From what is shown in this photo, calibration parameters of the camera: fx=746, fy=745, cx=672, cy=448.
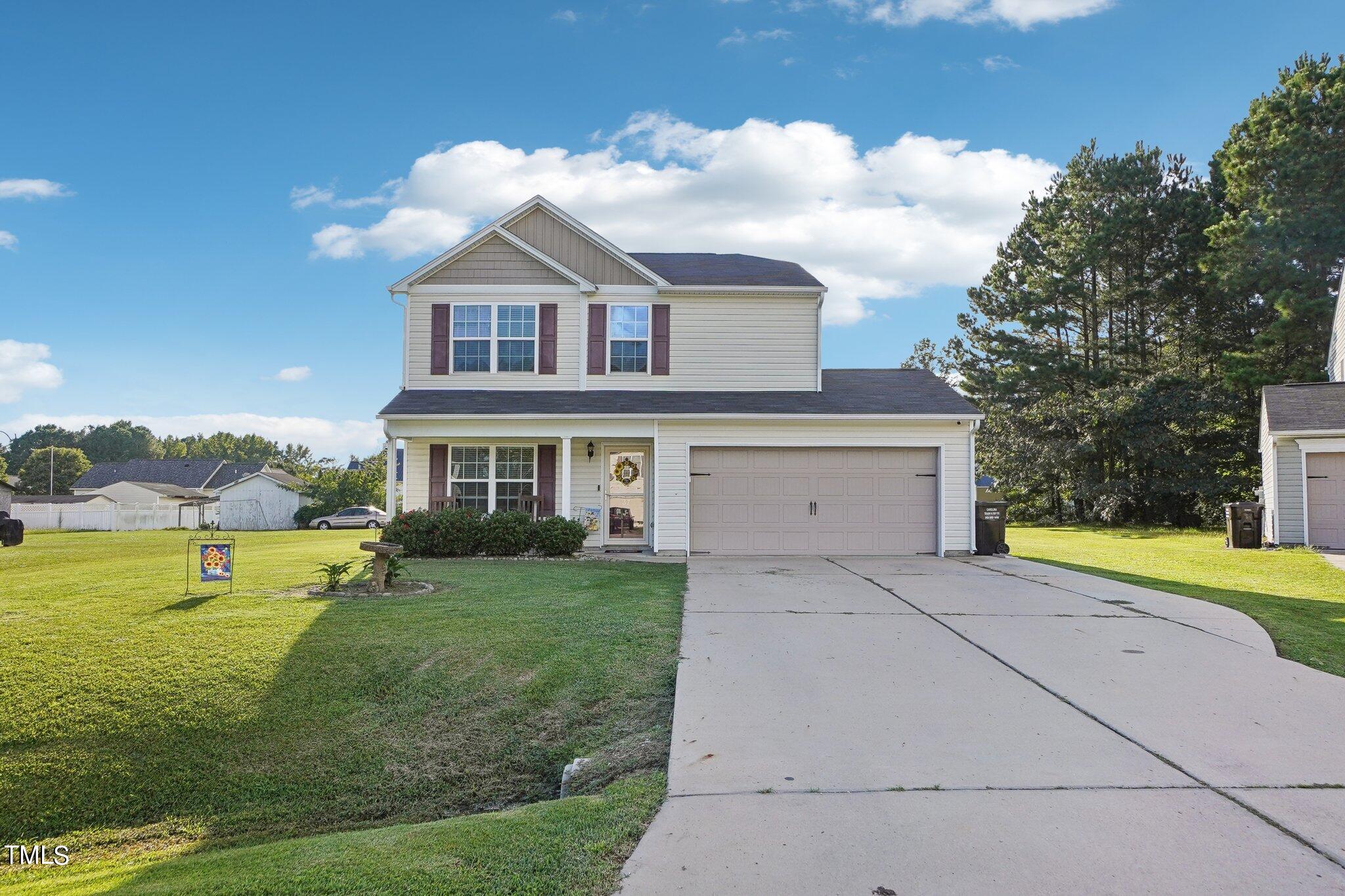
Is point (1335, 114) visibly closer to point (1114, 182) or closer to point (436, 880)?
point (1114, 182)

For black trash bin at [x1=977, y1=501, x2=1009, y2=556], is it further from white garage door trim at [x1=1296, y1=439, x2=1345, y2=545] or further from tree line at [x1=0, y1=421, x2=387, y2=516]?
tree line at [x1=0, y1=421, x2=387, y2=516]

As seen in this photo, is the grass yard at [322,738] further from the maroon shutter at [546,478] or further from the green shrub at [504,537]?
the maroon shutter at [546,478]

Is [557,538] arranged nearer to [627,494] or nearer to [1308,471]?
[627,494]

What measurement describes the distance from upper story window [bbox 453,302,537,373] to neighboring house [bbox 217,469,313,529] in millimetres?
28489

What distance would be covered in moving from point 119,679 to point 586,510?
10.2 metres

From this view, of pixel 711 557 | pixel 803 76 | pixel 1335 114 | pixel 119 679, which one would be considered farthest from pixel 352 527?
pixel 1335 114

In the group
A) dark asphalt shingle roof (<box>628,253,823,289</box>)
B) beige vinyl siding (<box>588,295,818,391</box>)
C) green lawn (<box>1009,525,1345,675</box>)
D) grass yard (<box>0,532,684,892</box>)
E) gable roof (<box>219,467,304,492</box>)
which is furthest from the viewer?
gable roof (<box>219,467,304,492</box>)

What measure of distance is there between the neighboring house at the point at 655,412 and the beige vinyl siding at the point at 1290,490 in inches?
329

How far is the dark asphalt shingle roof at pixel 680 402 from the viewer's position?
14523 millimetres

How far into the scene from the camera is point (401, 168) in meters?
16.3

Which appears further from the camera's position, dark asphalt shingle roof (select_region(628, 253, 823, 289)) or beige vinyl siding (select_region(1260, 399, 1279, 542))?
beige vinyl siding (select_region(1260, 399, 1279, 542))

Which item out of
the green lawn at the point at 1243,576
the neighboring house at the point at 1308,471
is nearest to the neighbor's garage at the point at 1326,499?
the neighboring house at the point at 1308,471

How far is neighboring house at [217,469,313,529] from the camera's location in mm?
38375

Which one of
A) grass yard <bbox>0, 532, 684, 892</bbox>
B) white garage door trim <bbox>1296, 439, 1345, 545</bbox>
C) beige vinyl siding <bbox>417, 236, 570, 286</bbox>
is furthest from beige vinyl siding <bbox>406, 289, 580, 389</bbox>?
white garage door trim <bbox>1296, 439, 1345, 545</bbox>
